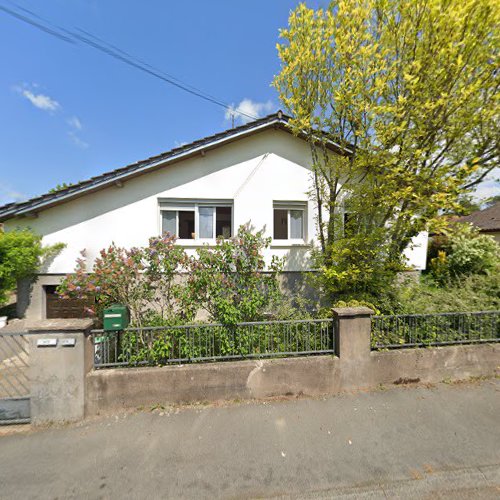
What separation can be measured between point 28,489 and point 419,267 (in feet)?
27.3

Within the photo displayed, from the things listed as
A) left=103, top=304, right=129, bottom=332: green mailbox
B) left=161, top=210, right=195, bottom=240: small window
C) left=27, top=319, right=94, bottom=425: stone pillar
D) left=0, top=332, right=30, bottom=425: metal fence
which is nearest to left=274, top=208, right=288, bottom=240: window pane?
left=161, top=210, right=195, bottom=240: small window

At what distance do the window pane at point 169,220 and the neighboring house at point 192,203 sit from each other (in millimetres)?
25

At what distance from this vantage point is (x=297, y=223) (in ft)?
20.3

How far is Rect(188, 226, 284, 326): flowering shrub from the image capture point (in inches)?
147

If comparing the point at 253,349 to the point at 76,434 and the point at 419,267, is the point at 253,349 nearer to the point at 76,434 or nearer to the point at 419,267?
the point at 76,434

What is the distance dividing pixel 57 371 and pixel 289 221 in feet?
17.5

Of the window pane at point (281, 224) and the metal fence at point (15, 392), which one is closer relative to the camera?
A: the metal fence at point (15, 392)

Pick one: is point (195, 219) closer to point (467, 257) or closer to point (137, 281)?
point (137, 281)

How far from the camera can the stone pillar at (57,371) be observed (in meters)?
3.01

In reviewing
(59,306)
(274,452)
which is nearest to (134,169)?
(59,306)

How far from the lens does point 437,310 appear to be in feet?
13.8

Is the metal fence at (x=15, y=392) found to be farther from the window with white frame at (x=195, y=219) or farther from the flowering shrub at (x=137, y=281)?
the window with white frame at (x=195, y=219)

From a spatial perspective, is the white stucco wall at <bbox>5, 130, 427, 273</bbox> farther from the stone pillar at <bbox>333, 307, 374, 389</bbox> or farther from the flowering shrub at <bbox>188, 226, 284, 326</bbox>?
the stone pillar at <bbox>333, 307, 374, 389</bbox>

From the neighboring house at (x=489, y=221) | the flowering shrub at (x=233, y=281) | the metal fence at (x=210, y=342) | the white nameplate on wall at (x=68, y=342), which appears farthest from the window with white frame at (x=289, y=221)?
the neighboring house at (x=489, y=221)
